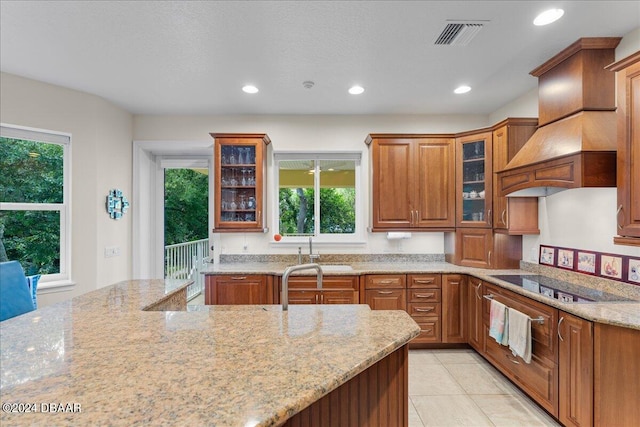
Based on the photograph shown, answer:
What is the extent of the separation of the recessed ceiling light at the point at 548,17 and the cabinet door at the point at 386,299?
2589 millimetres

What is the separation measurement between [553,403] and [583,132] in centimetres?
190

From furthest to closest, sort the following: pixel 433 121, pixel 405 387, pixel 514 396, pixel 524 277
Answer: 1. pixel 433 121
2. pixel 524 277
3. pixel 514 396
4. pixel 405 387

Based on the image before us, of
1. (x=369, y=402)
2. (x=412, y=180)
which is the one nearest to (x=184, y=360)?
(x=369, y=402)

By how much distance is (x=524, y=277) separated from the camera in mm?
2955

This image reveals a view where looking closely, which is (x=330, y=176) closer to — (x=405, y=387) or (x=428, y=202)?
(x=428, y=202)

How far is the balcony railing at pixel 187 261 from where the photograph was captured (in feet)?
15.3

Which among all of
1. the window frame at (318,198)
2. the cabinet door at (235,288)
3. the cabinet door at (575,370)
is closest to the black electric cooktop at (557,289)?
the cabinet door at (575,370)

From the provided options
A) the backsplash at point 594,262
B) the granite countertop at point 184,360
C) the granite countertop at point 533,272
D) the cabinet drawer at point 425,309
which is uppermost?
the backsplash at point 594,262

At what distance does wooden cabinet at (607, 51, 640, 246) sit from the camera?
1.88 meters

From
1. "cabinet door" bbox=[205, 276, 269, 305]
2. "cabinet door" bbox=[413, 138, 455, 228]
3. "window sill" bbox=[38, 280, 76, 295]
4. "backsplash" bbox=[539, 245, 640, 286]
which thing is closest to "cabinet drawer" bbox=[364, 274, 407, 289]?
"cabinet door" bbox=[413, 138, 455, 228]

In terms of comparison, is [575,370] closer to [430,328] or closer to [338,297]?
[430,328]

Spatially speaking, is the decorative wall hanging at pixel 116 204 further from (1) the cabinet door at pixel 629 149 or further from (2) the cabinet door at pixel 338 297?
(1) the cabinet door at pixel 629 149

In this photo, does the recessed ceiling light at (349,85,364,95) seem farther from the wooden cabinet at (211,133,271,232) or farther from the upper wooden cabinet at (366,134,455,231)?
the wooden cabinet at (211,133,271,232)

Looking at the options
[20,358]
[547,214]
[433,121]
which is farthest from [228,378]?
[433,121]
